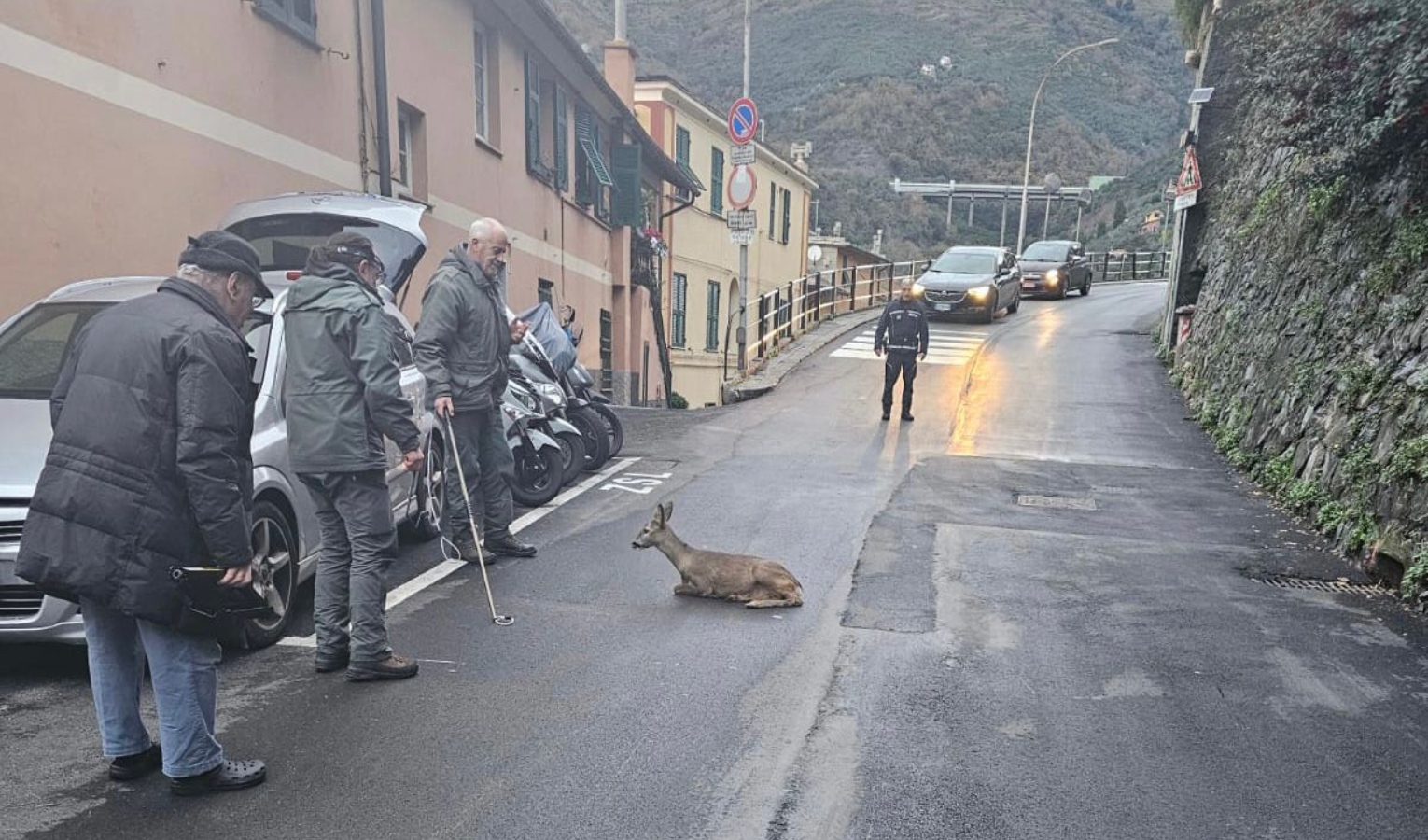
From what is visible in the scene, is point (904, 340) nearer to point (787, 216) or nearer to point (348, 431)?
point (348, 431)

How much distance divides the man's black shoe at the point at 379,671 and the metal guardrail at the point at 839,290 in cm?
1662

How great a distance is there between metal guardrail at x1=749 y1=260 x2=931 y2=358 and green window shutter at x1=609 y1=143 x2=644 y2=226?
11.6ft

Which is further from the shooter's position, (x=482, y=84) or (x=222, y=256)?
(x=482, y=84)

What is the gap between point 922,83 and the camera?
7625 cm

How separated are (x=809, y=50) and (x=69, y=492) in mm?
88674

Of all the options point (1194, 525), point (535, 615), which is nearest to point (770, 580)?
point (535, 615)

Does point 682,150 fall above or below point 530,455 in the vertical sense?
above

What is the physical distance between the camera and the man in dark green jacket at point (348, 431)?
4484 mm

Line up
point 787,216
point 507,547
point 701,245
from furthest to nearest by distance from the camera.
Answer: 1. point 787,216
2. point 701,245
3. point 507,547

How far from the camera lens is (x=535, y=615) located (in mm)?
5613

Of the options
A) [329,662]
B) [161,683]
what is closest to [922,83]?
[329,662]

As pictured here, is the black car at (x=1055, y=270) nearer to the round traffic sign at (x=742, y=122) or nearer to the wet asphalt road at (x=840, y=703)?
the round traffic sign at (x=742, y=122)

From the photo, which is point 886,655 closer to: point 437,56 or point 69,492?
point 69,492

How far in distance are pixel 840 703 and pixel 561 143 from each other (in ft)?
52.2
